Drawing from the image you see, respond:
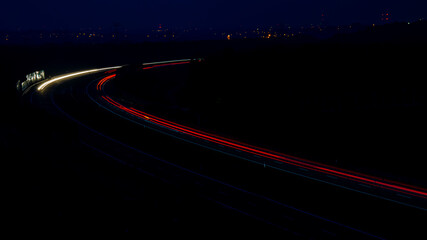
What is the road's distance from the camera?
1678 centimetres

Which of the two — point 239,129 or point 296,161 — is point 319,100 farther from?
point 296,161

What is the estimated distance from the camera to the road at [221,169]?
1678 cm

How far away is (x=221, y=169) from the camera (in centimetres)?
2267

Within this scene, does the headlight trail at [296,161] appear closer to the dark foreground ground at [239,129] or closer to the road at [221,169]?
the road at [221,169]

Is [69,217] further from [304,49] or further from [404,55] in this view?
[404,55]

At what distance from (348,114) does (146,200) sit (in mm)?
27820

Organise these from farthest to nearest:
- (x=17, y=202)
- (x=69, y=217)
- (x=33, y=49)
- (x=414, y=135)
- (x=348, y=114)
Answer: (x=33, y=49)
(x=348, y=114)
(x=414, y=135)
(x=17, y=202)
(x=69, y=217)

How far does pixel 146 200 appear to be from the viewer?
18156 mm

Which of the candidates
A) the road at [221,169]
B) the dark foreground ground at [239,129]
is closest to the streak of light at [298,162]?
the road at [221,169]

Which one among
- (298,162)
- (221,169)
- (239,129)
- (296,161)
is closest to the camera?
(221,169)

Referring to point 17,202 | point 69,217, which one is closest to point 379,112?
point 69,217

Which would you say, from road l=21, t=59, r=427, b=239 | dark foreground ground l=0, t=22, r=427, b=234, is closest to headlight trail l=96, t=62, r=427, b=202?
road l=21, t=59, r=427, b=239

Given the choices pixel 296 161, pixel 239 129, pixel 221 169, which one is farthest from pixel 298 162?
pixel 239 129

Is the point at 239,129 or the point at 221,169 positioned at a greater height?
the point at 239,129
